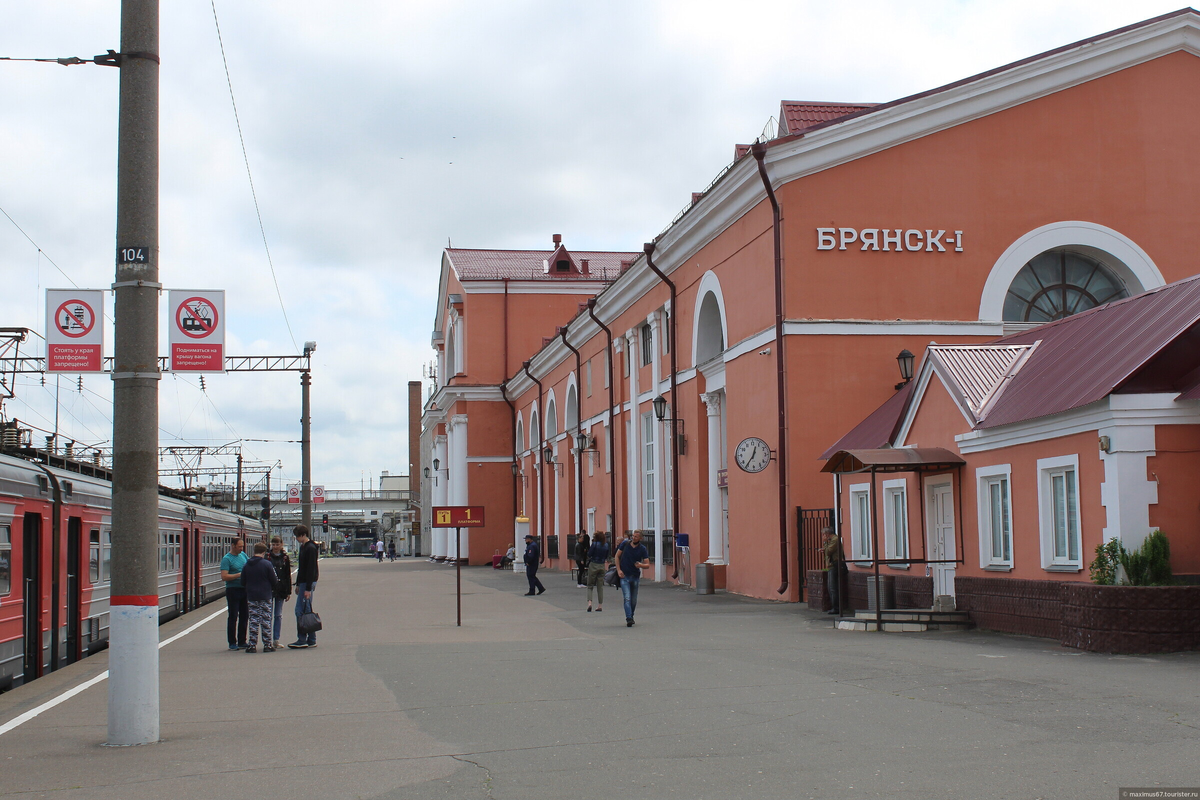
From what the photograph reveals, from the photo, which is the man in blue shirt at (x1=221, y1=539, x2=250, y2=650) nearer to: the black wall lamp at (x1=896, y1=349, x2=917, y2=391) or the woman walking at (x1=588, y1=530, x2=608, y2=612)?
the woman walking at (x1=588, y1=530, x2=608, y2=612)

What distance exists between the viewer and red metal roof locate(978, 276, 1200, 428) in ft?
43.8

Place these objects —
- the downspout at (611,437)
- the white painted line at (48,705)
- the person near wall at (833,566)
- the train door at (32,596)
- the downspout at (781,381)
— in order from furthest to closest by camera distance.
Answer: the downspout at (611,437) → the downspout at (781,381) → the person near wall at (833,566) → the train door at (32,596) → the white painted line at (48,705)

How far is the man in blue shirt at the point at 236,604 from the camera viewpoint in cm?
1614

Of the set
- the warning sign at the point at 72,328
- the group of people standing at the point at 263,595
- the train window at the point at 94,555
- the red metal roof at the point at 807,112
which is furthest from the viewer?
the red metal roof at the point at 807,112

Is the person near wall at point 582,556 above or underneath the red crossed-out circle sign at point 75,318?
underneath

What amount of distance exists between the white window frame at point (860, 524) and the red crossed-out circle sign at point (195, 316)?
1068 cm

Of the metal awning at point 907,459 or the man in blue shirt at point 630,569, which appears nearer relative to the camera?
the metal awning at point 907,459

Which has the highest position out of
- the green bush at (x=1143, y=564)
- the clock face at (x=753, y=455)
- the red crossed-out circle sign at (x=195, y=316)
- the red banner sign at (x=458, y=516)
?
the red crossed-out circle sign at (x=195, y=316)

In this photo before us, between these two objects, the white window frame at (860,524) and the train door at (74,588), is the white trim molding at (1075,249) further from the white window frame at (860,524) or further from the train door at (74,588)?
the train door at (74,588)

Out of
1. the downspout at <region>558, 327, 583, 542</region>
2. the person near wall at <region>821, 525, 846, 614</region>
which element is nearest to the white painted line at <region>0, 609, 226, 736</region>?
the person near wall at <region>821, 525, 846, 614</region>

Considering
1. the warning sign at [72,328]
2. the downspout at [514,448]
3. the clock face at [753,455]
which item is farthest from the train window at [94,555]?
the downspout at [514,448]

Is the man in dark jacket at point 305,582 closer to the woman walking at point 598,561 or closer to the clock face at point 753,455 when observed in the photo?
the woman walking at point 598,561

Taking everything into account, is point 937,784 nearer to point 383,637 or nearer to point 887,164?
point 383,637

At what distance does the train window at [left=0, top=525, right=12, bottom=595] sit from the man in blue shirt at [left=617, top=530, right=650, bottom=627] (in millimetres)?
8615
